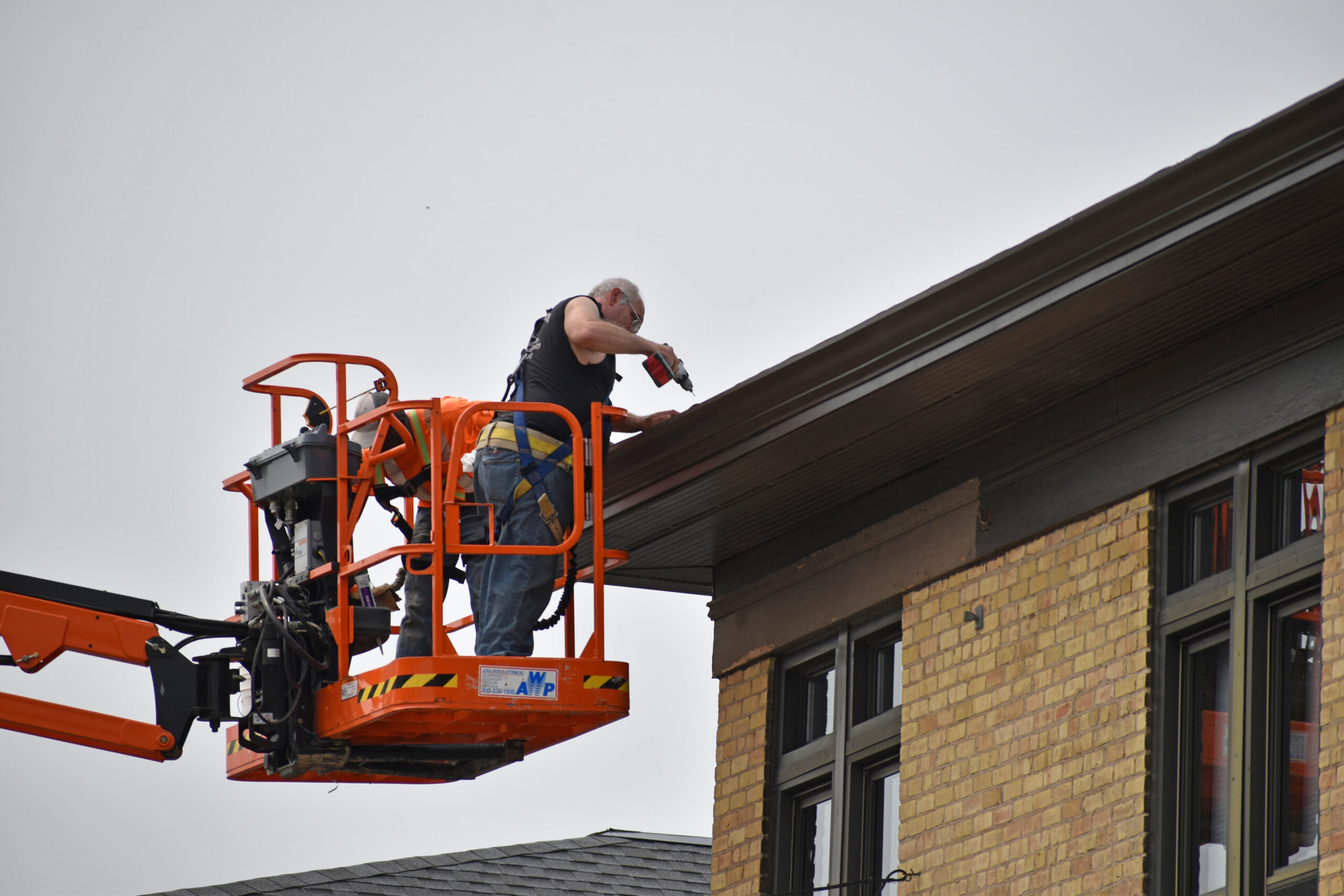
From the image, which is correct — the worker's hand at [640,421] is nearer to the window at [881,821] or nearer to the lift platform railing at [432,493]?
the lift platform railing at [432,493]

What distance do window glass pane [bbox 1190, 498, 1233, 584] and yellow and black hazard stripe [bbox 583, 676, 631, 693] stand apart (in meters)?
2.61

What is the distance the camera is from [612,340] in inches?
423

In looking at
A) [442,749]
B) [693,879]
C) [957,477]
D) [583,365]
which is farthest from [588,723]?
[693,879]

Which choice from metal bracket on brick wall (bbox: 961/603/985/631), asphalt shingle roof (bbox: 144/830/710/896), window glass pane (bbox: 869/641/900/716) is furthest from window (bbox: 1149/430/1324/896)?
asphalt shingle roof (bbox: 144/830/710/896)

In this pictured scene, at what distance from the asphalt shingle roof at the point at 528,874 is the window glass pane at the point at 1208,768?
7.26m

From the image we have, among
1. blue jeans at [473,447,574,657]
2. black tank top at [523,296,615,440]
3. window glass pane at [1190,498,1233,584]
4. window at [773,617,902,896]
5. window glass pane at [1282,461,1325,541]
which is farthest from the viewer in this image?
window at [773,617,902,896]

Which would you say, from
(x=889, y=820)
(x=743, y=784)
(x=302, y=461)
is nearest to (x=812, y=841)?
(x=743, y=784)

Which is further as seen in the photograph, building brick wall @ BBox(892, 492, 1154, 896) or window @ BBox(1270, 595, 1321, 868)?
building brick wall @ BBox(892, 492, 1154, 896)

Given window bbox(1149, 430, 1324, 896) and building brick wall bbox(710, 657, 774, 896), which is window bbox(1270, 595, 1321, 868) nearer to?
window bbox(1149, 430, 1324, 896)

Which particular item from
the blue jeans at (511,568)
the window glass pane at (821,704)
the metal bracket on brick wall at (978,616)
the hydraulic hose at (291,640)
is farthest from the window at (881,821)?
the hydraulic hose at (291,640)

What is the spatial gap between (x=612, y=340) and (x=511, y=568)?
1.18m

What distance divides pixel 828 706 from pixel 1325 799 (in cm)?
401

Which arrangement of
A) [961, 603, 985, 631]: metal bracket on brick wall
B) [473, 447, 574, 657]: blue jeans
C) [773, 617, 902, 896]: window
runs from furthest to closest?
[773, 617, 902, 896]: window, [961, 603, 985, 631]: metal bracket on brick wall, [473, 447, 574, 657]: blue jeans

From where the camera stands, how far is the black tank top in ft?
35.8
